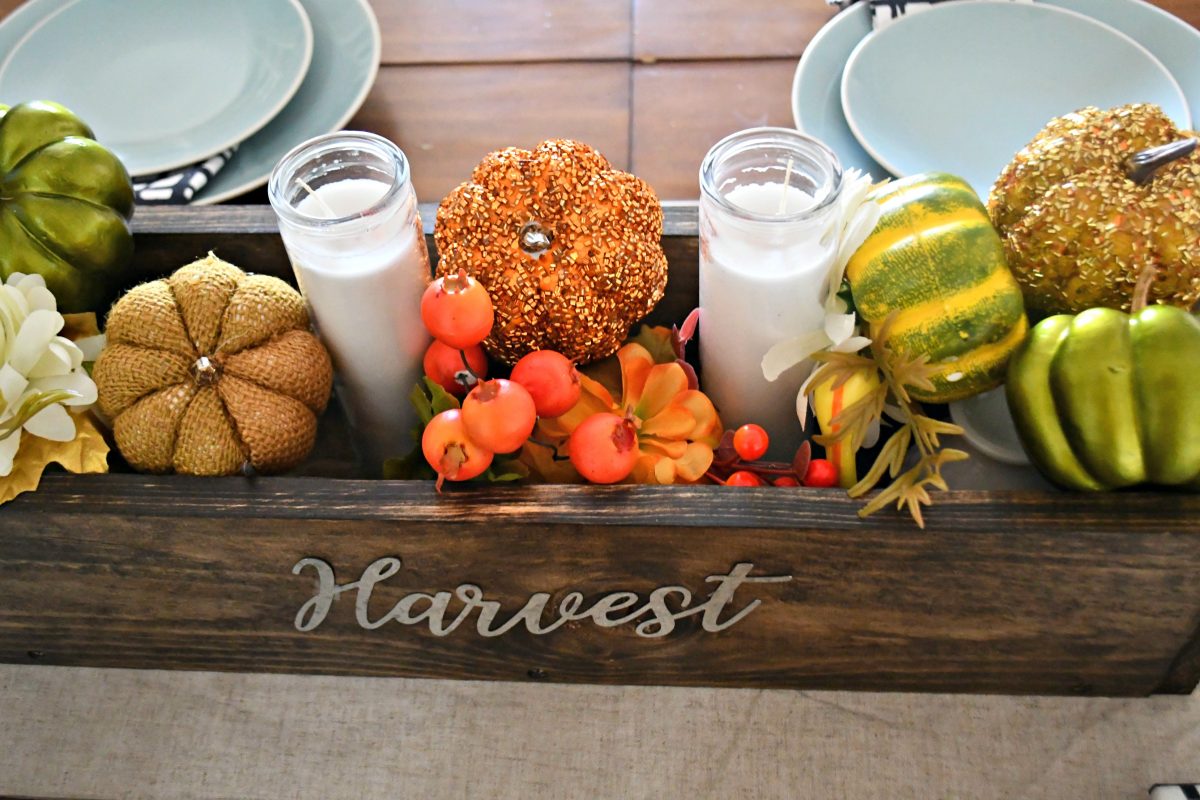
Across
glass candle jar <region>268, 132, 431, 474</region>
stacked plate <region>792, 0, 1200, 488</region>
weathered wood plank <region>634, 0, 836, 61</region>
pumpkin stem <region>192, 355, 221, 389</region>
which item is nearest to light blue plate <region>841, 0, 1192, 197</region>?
stacked plate <region>792, 0, 1200, 488</region>

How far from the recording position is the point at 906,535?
48cm

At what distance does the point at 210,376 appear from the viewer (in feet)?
1.71

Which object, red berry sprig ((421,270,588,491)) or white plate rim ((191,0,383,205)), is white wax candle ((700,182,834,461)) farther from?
white plate rim ((191,0,383,205))

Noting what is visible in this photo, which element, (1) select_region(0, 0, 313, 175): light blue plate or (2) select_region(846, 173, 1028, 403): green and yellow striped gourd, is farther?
(1) select_region(0, 0, 313, 175): light blue plate

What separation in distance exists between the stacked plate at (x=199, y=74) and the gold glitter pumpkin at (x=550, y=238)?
249mm

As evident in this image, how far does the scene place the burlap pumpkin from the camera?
0.52 meters

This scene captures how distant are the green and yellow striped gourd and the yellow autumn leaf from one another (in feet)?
1.31

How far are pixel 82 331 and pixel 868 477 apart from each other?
44 centimetres

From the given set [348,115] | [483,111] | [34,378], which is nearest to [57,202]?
[34,378]

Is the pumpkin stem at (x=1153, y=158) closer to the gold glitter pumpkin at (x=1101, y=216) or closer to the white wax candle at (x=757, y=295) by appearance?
the gold glitter pumpkin at (x=1101, y=216)

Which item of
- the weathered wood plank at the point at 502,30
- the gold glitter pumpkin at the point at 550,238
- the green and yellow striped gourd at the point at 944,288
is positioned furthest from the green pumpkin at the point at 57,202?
the green and yellow striped gourd at the point at 944,288

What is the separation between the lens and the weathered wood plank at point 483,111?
764mm

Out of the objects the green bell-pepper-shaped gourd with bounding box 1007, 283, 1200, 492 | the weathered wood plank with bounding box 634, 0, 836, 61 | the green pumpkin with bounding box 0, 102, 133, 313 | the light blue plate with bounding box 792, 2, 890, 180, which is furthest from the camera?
the weathered wood plank with bounding box 634, 0, 836, 61

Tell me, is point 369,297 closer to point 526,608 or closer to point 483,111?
point 526,608
